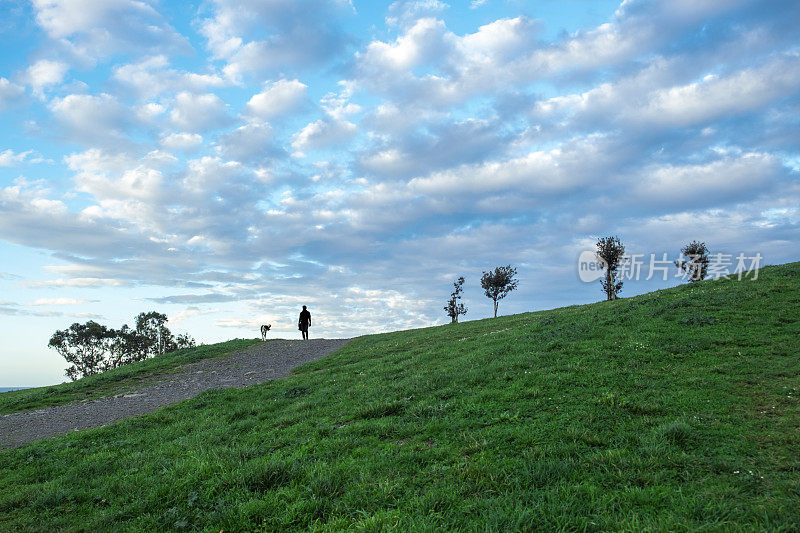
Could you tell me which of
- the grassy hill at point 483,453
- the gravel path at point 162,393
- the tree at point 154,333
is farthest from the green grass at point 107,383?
the tree at point 154,333

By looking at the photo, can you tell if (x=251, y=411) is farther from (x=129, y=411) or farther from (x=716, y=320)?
(x=716, y=320)

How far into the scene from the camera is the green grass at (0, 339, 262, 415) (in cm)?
2150

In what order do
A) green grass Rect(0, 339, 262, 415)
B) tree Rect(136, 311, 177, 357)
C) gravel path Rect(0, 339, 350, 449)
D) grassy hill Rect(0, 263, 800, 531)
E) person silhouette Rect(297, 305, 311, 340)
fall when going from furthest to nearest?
tree Rect(136, 311, 177, 357), person silhouette Rect(297, 305, 311, 340), green grass Rect(0, 339, 262, 415), gravel path Rect(0, 339, 350, 449), grassy hill Rect(0, 263, 800, 531)

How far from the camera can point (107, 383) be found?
83.2ft

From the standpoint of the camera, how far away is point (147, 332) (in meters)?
68.5

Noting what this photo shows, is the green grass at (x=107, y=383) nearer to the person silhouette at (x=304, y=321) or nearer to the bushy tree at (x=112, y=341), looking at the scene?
the person silhouette at (x=304, y=321)

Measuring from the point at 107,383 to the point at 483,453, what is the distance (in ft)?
84.5

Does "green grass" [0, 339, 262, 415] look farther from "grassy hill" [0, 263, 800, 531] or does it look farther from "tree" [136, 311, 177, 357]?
"tree" [136, 311, 177, 357]

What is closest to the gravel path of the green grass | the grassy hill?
the green grass

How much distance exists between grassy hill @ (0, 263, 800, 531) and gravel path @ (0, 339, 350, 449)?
3.39 meters

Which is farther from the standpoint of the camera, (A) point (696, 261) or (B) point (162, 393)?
(A) point (696, 261)

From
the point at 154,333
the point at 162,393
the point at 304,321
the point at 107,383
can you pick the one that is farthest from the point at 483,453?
the point at 154,333

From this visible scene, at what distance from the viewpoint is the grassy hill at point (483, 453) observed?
237 inches

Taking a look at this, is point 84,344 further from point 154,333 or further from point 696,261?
point 696,261
